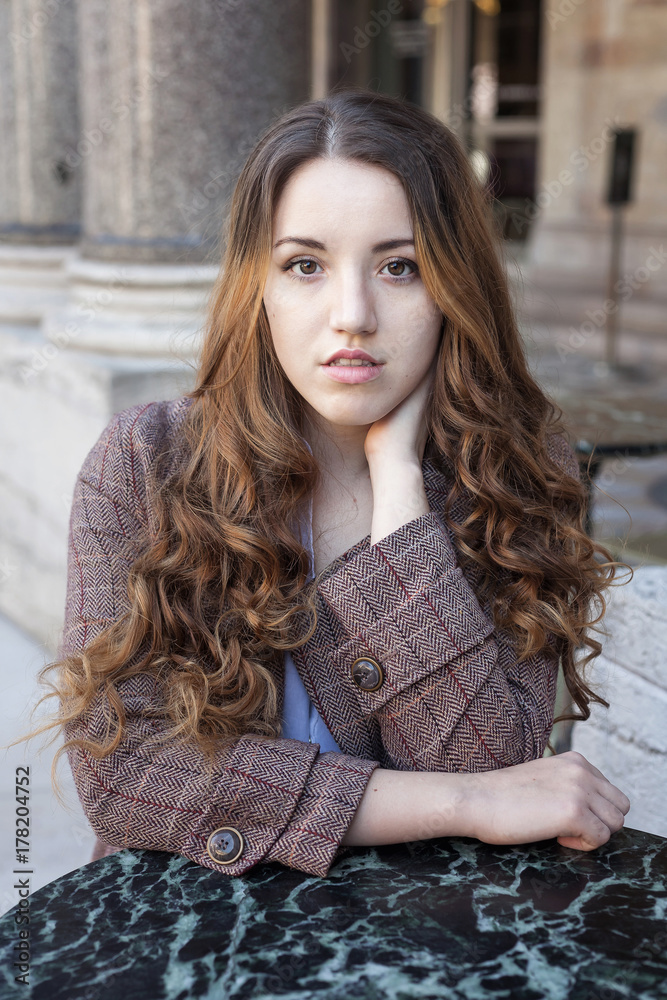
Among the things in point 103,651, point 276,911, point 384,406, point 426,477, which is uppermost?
point 384,406

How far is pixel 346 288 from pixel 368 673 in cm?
57

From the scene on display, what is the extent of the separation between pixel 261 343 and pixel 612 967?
1.07m

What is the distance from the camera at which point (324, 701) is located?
63.7 inches

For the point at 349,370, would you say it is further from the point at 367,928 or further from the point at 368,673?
the point at 367,928

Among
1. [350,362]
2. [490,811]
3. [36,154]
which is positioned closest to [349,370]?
[350,362]

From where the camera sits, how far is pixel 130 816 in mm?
1422

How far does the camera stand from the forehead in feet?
5.03

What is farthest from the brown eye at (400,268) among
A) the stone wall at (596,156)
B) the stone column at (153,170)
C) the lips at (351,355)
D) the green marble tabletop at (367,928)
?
the stone wall at (596,156)

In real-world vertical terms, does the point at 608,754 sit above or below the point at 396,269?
below

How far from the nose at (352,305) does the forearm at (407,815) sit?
66 cm

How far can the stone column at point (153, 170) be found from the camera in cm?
372

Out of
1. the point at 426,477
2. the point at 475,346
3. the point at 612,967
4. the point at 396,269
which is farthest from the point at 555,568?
the point at 612,967

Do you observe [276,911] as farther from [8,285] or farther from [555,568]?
[8,285]

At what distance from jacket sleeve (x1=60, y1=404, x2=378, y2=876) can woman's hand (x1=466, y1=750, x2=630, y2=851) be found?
165 mm
